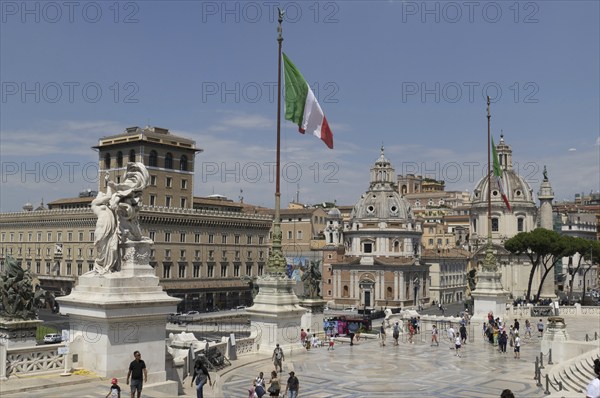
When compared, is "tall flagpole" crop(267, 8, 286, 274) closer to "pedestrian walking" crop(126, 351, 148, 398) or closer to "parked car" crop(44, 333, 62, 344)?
"pedestrian walking" crop(126, 351, 148, 398)

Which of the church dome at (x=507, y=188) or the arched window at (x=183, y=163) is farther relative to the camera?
the church dome at (x=507, y=188)

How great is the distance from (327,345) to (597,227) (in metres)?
119

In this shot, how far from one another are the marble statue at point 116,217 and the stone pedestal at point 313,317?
14.1 metres

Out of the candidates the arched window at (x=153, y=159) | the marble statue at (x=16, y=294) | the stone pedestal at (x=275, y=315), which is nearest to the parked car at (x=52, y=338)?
the stone pedestal at (x=275, y=315)

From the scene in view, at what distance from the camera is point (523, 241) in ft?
247

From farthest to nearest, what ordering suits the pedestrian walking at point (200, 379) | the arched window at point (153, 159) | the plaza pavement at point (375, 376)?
the arched window at point (153, 159) → the pedestrian walking at point (200, 379) → the plaza pavement at point (375, 376)

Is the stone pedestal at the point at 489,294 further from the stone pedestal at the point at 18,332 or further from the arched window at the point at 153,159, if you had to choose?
the arched window at the point at 153,159

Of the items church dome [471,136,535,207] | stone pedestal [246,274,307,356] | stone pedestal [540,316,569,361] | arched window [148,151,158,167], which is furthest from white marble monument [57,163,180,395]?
church dome [471,136,535,207]

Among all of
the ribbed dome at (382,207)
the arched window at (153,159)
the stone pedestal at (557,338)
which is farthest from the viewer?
the ribbed dome at (382,207)

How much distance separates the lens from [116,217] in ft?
51.7

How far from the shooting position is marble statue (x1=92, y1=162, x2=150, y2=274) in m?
15.5

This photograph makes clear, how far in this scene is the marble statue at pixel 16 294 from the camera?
63.0 feet

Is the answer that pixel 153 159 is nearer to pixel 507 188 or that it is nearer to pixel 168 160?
pixel 168 160

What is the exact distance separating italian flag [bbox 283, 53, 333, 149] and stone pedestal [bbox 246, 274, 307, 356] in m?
6.04
